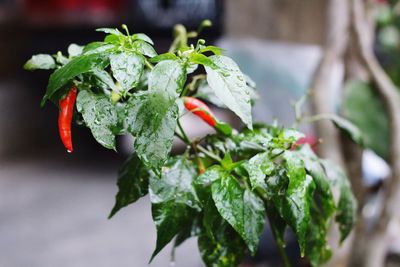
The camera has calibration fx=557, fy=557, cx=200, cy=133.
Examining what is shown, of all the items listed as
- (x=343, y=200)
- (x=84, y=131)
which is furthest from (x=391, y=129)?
(x=84, y=131)

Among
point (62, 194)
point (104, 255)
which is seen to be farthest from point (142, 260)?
point (62, 194)

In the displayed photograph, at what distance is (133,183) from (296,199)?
0.84ft

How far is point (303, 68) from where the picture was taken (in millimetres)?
2182

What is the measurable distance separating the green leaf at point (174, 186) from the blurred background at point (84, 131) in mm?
932

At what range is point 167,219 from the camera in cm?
81

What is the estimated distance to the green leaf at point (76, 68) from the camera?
0.68m

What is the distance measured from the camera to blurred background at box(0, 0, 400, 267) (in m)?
2.30

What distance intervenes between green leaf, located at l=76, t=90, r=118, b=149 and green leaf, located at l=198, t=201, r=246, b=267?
0.25 meters

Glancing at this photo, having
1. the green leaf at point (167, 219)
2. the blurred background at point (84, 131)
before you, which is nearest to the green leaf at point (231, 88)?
the green leaf at point (167, 219)

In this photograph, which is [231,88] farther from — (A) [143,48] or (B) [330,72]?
(B) [330,72]

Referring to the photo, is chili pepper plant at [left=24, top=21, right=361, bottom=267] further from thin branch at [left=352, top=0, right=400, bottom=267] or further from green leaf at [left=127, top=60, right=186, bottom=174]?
thin branch at [left=352, top=0, right=400, bottom=267]

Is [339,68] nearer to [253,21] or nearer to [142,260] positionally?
[253,21]

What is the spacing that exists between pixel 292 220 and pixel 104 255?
8.51 ft

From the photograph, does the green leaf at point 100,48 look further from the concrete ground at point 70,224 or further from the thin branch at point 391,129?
the concrete ground at point 70,224
